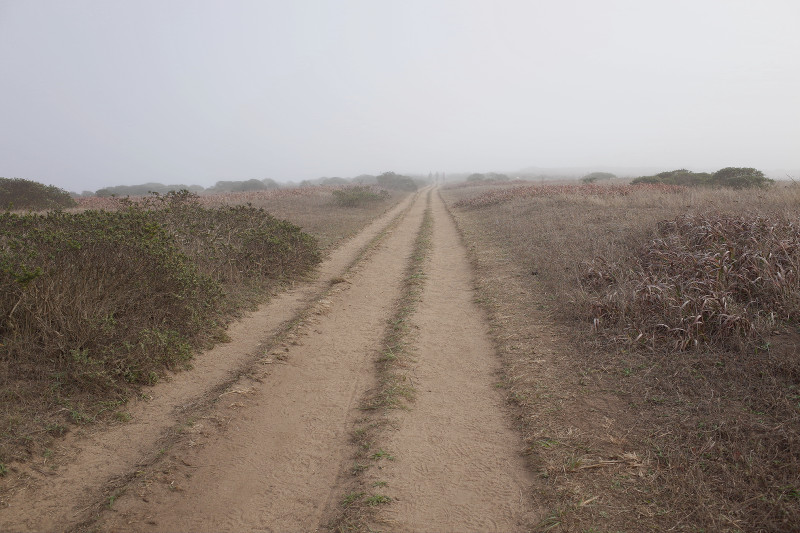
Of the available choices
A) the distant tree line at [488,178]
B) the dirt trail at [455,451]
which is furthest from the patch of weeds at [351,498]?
the distant tree line at [488,178]

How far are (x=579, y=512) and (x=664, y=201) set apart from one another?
14.2 m

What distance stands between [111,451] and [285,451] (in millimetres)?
1448

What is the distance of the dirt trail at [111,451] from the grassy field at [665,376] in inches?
125

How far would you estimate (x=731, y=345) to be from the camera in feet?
15.9

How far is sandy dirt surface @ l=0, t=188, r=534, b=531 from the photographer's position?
9.91ft

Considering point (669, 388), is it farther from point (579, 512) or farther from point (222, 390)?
point (222, 390)

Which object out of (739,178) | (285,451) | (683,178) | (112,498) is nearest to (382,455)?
(285,451)

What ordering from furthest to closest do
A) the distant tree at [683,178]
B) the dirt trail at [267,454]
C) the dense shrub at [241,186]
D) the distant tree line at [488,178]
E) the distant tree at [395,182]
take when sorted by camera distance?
the distant tree line at [488,178], the dense shrub at [241,186], the distant tree at [395,182], the distant tree at [683,178], the dirt trail at [267,454]

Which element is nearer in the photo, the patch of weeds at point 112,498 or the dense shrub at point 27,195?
the patch of weeds at point 112,498

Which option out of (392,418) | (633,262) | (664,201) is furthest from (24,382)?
(664,201)

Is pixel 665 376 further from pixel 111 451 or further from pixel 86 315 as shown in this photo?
pixel 86 315

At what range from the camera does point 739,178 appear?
2245cm

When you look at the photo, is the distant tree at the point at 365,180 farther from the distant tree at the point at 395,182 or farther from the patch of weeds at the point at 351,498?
the patch of weeds at the point at 351,498

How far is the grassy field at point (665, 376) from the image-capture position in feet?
9.95
